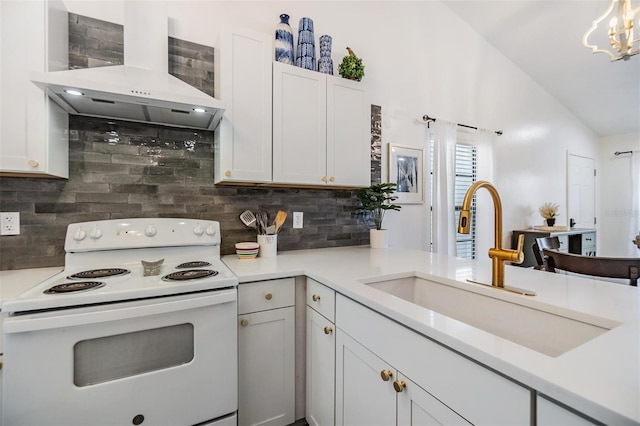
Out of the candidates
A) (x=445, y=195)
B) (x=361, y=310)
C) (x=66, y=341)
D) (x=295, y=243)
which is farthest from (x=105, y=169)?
(x=445, y=195)

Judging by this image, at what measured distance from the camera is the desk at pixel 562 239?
11.0ft

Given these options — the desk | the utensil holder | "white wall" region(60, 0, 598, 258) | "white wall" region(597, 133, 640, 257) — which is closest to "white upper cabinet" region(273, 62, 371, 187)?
the utensil holder

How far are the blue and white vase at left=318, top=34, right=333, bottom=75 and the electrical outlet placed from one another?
1.95 m

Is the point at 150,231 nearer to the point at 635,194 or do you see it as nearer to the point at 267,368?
the point at 267,368

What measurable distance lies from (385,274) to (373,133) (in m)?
1.56

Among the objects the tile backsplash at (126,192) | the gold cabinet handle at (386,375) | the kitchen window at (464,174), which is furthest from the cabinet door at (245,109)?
the kitchen window at (464,174)

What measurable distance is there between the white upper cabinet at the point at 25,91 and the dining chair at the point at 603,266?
8.50 ft

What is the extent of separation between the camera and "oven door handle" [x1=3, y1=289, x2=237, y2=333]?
950 millimetres

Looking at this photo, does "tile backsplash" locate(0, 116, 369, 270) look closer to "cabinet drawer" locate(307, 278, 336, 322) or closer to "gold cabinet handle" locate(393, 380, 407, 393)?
"cabinet drawer" locate(307, 278, 336, 322)

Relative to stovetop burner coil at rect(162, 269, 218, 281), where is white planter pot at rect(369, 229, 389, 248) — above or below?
above

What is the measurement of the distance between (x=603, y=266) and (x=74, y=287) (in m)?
2.30

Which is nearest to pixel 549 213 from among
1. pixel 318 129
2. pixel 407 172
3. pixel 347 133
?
pixel 407 172

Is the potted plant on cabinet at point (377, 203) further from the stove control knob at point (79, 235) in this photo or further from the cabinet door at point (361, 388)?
the stove control knob at point (79, 235)

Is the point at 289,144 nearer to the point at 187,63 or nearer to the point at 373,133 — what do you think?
the point at 187,63
